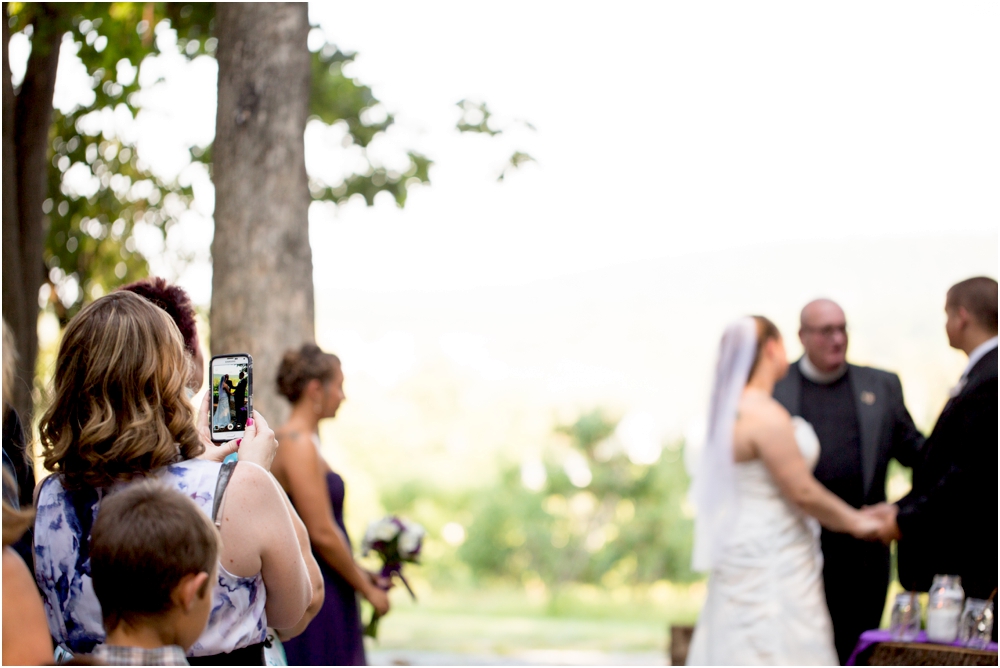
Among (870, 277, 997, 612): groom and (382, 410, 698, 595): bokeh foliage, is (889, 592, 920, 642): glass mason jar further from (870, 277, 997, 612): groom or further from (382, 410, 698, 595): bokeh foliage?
(382, 410, 698, 595): bokeh foliage

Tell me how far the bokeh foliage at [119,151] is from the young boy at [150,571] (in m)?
4.87

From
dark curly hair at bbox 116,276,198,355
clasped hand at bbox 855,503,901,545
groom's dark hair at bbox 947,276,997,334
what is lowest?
clasped hand at bbox 855,503,901,545

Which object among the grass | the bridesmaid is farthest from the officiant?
the grass

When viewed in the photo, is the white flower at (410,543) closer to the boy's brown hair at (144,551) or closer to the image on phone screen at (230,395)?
the image on phone screen at (230,395)

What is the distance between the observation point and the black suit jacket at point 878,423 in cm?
479

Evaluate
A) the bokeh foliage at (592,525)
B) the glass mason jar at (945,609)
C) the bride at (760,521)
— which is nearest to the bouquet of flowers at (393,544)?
the bride at (760,521)

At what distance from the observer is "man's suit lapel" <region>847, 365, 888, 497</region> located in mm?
4781

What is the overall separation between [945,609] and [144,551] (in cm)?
298

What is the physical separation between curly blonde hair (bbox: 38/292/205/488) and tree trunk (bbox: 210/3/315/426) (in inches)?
99.6

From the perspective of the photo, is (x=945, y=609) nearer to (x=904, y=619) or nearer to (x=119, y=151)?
(x=904, y=619)

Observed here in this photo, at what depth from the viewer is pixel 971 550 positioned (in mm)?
3834

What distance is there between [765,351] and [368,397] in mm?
17503

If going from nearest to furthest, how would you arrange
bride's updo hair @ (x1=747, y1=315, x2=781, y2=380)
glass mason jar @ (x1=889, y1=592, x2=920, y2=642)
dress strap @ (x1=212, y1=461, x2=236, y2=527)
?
dress strap @ (x1=212, y1=461, x2=236, y2=527) < glass mason jar @ (x1=889, y1=592, x2=920, y2=642) < bride's updo hair @ (x1=747, y1=315, x2=781, y2=380)

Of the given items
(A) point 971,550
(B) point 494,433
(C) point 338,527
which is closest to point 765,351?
(A) point 971,550
